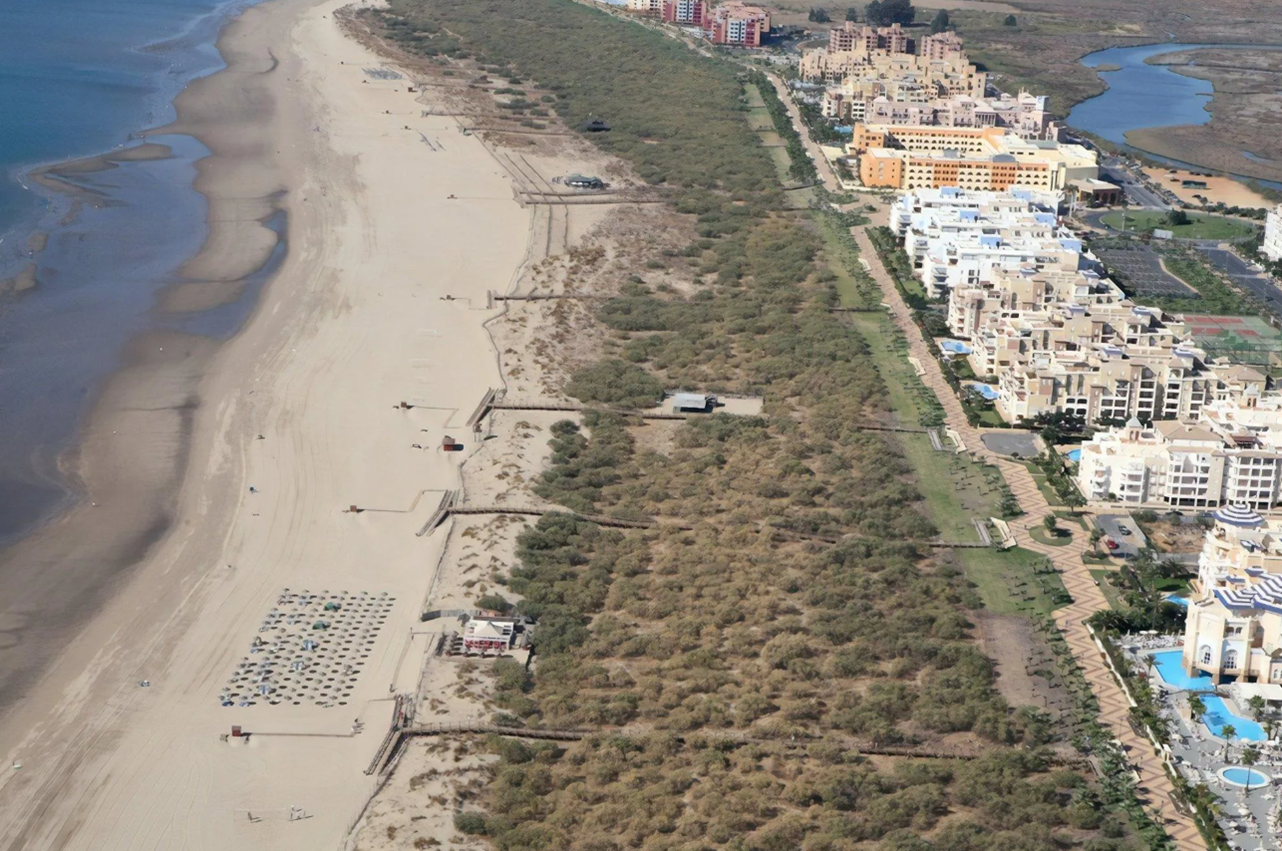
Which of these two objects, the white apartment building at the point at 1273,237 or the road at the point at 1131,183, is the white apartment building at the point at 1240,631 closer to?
the white apartment building at the point at 1273,237

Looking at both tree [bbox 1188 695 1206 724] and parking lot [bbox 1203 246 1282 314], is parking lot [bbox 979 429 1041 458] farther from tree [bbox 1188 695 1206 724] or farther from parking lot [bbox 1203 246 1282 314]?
parking lot [bbox 1203 246 1282 314]

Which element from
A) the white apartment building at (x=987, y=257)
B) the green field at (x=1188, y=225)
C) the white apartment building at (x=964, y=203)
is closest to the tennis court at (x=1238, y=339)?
the white apartment building at (x=987, y=257)

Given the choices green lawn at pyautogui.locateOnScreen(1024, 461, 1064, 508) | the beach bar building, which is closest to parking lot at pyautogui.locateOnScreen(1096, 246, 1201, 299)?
green lawn at pyautogui.locateOnScreen(1024, 461, 1064, 508)

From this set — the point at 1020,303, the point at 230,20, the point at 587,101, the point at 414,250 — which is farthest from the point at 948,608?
the point at 230,20

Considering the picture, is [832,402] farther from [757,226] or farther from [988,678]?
[757,226]

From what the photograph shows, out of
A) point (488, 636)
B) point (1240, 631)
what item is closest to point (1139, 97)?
point (1240, 631)

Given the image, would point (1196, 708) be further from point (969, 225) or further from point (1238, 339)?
point (969, 225)

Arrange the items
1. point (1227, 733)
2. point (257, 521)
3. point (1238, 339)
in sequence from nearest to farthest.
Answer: point (1227, 733) < point (257, 521) < point (1238, 339)

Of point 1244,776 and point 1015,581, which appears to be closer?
point 1244,776
